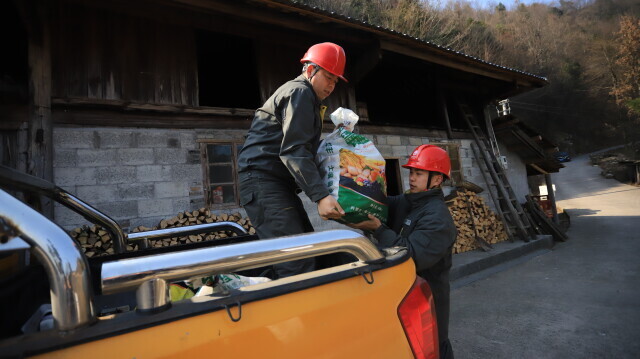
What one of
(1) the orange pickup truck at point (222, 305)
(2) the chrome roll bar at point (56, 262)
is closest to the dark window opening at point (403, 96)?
(1) the orange pickup truck at point (222, 305)

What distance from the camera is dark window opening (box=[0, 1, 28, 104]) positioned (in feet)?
13.3

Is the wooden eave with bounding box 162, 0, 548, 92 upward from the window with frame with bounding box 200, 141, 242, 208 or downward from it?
upward

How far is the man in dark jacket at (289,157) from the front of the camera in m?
1.60

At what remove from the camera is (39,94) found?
13.2 feet

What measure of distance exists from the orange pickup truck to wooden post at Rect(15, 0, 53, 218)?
3.63 m

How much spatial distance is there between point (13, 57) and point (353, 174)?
6.64 meters

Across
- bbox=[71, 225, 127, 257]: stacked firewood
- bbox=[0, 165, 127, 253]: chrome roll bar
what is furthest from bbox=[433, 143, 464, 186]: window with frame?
bbox=[0, 165, 127, 253]: chrome roll bar

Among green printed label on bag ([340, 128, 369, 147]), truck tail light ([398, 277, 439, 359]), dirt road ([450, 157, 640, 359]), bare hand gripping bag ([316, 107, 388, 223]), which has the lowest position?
dirt road ([450, 157, 640, 359])

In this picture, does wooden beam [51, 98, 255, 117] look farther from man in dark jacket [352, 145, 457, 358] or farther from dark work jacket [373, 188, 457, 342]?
dark work jacket [373, 188, 457, 342]

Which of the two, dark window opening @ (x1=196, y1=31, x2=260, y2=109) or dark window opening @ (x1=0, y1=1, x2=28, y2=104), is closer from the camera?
dark window opening @ (x1=0, y1=1, x2=28, y2=104)

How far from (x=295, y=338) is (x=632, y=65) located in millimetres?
45572

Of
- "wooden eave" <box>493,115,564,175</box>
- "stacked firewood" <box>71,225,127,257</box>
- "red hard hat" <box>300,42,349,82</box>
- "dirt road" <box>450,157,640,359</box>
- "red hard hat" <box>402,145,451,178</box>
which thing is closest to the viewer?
"red hard hat" <box>300,42,349,82</box>

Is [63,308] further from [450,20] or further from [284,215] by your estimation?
[450,20]

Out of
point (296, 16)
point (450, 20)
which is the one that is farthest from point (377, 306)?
point (450, 20)
